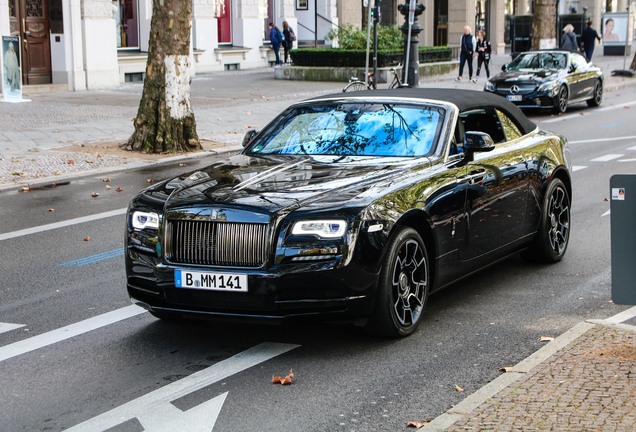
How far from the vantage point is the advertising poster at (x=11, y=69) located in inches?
993

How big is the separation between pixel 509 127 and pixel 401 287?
258 centimetres

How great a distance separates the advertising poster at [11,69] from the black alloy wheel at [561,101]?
12787 mm

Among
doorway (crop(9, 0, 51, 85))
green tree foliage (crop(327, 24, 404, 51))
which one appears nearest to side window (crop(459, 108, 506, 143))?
doorway (crop(9, 0, 51, 85))

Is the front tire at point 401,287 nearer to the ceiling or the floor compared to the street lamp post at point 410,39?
nearer to the floor

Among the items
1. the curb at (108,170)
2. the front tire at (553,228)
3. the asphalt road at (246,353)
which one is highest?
the front tire at (553,228)

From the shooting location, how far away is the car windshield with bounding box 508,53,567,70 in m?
27.2

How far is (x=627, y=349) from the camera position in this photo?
21.2 feet

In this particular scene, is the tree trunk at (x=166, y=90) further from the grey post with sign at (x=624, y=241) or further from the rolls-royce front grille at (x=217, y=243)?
the grey post with sign at (x=624, y=241)

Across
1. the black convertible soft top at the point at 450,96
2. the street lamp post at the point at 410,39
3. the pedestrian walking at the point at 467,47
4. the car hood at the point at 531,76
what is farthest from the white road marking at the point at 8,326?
the pedestrian walking at the point at 467,47

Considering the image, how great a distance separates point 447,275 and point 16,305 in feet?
10.7

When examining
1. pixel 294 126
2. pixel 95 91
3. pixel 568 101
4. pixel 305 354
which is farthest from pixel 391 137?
pixel 95 91

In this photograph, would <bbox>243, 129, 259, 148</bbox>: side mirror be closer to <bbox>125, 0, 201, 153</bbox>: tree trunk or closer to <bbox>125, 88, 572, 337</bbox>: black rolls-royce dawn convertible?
<bbox>125, 88, 572, 337</bbox>: black rolls-royce dawn convertible

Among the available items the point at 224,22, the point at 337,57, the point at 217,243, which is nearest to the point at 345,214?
the point at 217,243

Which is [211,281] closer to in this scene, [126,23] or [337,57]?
[337,57]
